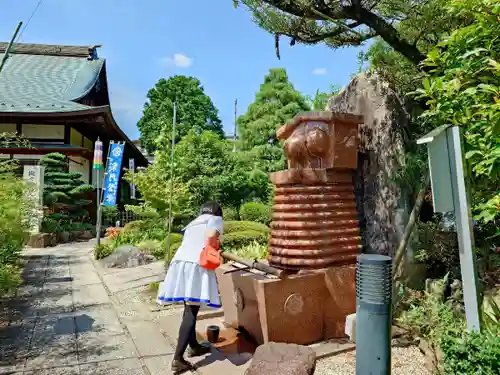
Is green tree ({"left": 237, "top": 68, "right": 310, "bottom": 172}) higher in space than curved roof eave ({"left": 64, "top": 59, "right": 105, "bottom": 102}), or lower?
lower

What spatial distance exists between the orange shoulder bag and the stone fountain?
0.53 meters

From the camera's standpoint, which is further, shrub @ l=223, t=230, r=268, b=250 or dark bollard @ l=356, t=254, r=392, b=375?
shrub @ l=223, t=230, r=268, b=250

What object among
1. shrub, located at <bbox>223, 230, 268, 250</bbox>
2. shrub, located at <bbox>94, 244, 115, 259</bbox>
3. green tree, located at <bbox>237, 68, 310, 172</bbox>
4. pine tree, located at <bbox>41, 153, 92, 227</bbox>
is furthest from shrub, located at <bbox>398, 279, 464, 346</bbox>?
pine tree, located at <bbox>41, 153, 92, 227</bbox>

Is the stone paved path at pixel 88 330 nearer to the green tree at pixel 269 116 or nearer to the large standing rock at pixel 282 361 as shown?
the large standing rock at pixel 282 361

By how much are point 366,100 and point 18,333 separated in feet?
16.8

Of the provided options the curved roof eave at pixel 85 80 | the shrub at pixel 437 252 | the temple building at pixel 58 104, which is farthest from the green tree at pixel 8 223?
the curved roof eave at pixel 85 80

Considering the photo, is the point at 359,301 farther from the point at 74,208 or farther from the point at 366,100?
the point at 74,208

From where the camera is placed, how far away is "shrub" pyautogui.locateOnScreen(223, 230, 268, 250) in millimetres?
9652

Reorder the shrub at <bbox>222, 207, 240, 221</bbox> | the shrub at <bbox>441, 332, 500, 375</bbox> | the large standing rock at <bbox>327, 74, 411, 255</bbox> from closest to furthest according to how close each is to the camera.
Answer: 1. the shrub at <bbox>441, 332, 500, 375</bbox>
2. the large standing rock at <bbox>327, 74, 411, 255</bbox>
3. the shrub at <bbox>222, 207, 240, 221</bbox>

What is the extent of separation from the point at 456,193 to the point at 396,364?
186 cm

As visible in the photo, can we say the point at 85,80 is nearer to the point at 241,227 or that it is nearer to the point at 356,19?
the point at 241,227

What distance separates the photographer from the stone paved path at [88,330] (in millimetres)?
3680

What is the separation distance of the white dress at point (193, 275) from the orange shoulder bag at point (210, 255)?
0.09m

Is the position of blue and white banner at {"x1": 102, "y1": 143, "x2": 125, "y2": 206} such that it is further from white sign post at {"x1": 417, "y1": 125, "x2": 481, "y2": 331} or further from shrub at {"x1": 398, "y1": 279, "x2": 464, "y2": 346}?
white sign post at {"x1": 417, "y1": 125, "x2": 481, "y2": 331}
